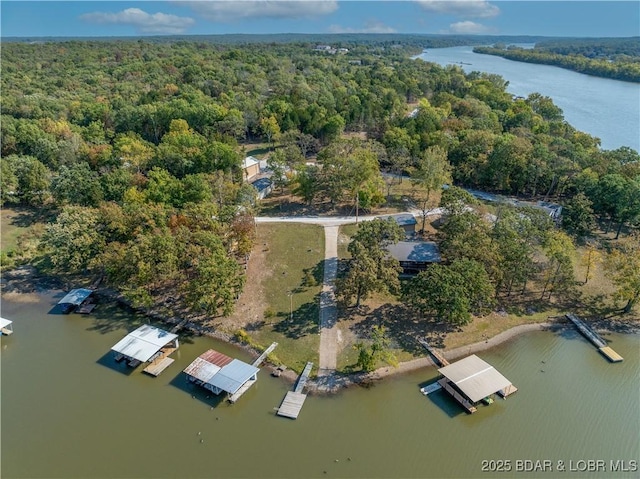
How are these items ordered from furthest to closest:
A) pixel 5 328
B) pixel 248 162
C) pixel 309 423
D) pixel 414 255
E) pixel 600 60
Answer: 1. pixel 600 60
2. pixel 248 162
3. pixel 414 255
4. pixel 5 328
5. pixel 309 423

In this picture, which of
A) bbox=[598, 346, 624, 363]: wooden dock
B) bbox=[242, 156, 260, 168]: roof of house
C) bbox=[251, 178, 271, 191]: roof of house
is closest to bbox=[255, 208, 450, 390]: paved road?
bbox=[251, 178, 271, 191]: roof of house

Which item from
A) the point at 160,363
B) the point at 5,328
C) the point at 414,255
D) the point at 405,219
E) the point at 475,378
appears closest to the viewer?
the point at 475,378

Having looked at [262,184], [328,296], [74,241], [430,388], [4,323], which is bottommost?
[430,388]

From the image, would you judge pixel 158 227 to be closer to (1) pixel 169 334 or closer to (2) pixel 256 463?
(1) pixel 169 334

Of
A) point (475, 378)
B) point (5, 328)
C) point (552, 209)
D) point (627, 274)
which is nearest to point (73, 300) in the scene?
point (5, 328)

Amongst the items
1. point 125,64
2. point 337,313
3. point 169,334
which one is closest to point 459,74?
point 125,64

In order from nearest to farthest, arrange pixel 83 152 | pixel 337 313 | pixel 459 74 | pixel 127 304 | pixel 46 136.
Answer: pixel 337 313 → pixel 127 304 → pixel 83 152 → pixel 46 136 → pixel 459 74

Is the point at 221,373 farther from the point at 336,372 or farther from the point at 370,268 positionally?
the point at 370,268
